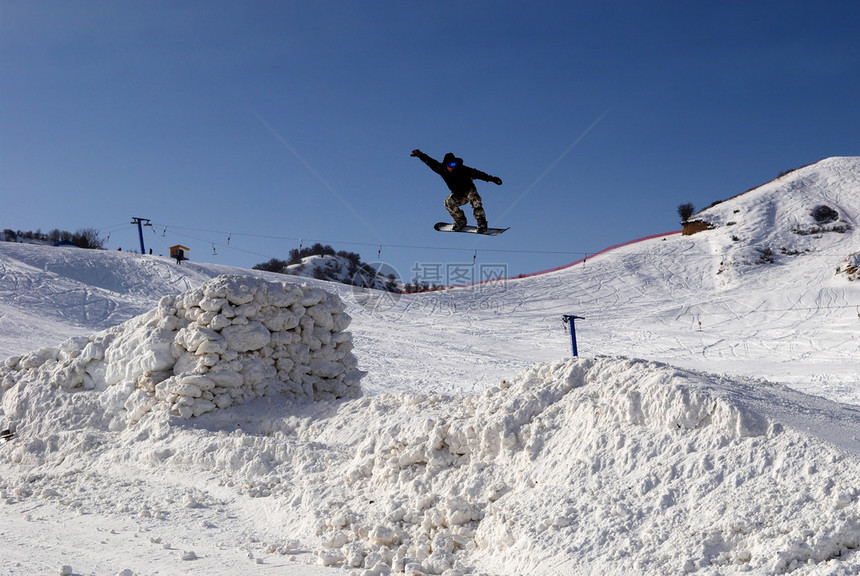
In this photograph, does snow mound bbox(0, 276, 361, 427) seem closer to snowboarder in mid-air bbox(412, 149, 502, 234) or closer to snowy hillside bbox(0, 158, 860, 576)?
snowy hillside bbox(0, 158, 860, 576)

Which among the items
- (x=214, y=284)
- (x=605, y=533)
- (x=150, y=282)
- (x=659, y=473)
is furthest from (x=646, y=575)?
(x=150, y=282)

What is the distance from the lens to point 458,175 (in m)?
9.60

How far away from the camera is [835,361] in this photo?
768 inches

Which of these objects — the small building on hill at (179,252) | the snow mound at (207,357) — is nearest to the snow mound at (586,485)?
the snow mound at (207,357)

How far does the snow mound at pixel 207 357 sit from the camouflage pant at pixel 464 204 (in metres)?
2.12

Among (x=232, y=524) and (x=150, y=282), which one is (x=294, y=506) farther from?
(x=150, y=282)

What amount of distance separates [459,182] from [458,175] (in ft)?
0.40

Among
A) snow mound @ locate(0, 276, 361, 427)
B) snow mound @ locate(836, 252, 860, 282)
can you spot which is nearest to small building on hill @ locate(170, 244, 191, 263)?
snow mound @ locate(0, 276, 361, 427)

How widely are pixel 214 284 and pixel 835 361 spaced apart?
1692 cm

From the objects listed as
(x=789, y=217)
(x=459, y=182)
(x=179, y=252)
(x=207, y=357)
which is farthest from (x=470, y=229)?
(x=789, y=217)

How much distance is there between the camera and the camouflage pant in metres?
9.81

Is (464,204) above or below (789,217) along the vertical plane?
below

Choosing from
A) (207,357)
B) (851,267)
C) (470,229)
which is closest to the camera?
(207,357)

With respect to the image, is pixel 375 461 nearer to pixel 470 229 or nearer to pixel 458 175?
pixel 458 175
